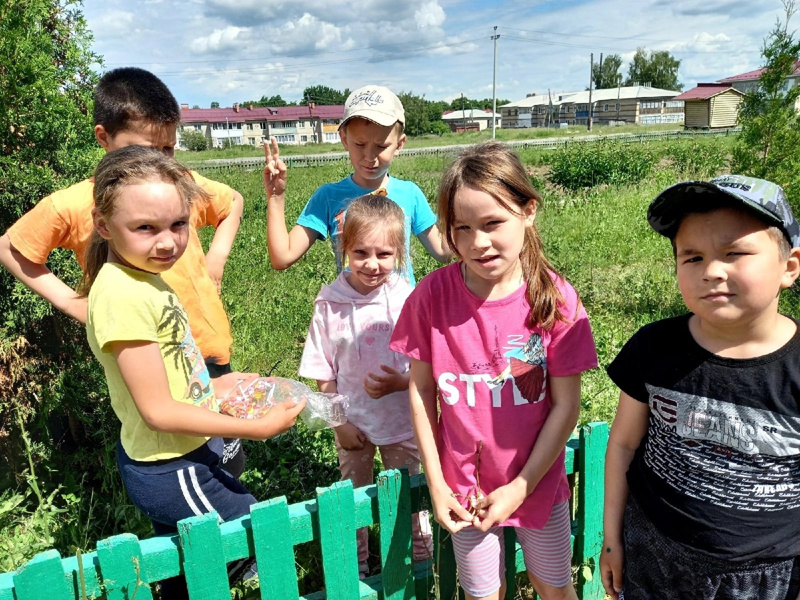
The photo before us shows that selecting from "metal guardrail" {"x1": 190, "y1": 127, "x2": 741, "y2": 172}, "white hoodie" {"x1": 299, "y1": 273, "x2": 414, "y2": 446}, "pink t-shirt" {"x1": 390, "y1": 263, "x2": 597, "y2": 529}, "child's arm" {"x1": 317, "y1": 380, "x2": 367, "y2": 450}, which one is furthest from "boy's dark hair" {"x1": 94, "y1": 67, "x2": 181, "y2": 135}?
"metal guardrail" {"x1": 190, "y1": 127, "x2": 741, "y2": 172}

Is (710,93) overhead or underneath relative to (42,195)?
overhead

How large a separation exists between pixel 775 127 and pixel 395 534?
4.83 m

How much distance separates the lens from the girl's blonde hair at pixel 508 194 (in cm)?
174

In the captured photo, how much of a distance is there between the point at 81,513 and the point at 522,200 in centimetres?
270

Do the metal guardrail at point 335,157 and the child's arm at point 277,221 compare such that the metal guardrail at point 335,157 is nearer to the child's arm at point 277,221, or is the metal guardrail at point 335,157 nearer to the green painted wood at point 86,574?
the child's arm at point 277,221

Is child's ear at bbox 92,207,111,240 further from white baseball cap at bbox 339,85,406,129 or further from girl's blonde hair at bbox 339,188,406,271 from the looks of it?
white baseball cap at bbox 339,85,406,129

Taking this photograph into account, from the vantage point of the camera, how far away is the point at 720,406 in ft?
4.63

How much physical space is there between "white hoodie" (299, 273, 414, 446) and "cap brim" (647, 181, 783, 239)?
110cm

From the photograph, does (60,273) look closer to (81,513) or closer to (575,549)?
(81,513)

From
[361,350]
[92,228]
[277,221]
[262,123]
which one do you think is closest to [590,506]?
[361,350]

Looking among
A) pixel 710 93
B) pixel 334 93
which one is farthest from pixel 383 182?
pixel 334 93

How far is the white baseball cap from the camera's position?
2.40m

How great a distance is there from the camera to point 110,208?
1661 mm

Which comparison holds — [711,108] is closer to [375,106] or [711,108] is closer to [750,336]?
[375,106]
